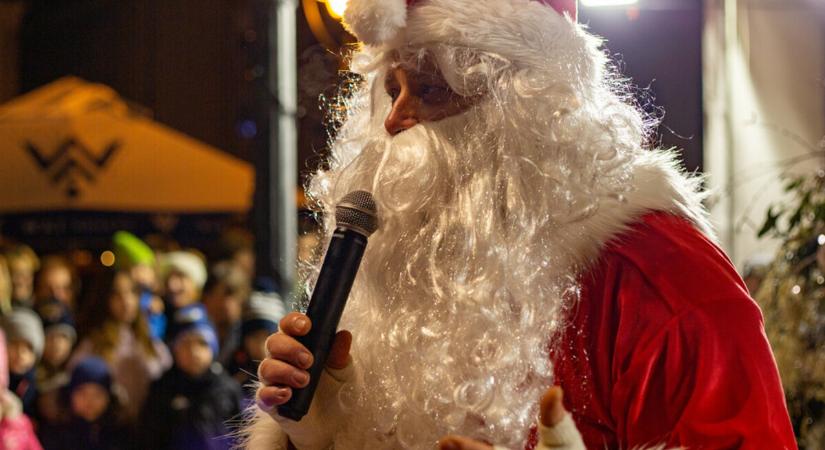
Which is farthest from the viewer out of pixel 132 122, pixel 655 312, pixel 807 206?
pixel 132 122

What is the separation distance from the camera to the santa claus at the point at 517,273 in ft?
6.31

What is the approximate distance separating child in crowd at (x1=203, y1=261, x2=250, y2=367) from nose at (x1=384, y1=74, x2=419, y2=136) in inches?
166

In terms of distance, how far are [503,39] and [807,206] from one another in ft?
6.56

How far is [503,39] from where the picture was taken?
7.65 ft

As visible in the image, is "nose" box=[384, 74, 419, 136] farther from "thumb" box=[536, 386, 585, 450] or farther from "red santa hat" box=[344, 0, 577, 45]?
"thumb" box=[536, 386, 585, 450]

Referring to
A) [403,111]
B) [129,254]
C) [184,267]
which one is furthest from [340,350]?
[129,254]

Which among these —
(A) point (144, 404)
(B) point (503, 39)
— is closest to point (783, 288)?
(B) point (503, 39)

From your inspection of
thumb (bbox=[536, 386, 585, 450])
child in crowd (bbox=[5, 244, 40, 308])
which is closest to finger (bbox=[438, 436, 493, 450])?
thumb (bbox=[536, 386, 585, 450])

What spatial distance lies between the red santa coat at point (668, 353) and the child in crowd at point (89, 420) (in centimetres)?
379

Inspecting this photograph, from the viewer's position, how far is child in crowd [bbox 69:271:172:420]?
228 inches

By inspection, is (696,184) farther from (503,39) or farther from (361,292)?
(361,292)

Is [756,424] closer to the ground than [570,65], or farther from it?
closer to the ground

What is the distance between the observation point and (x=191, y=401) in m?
5.27

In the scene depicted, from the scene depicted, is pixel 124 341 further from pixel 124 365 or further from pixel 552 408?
pixel 552 408
